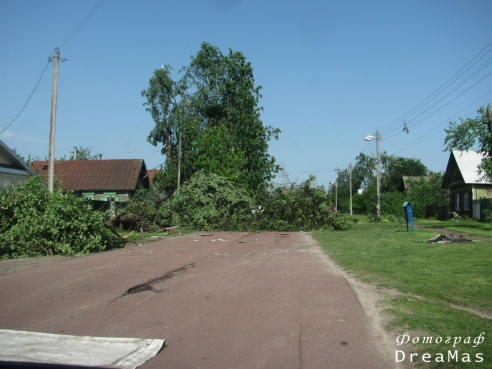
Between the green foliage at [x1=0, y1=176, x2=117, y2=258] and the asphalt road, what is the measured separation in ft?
9.32

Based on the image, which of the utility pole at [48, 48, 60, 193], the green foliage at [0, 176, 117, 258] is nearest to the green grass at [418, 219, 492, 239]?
the green foliage at [0, 176, 117, 258]

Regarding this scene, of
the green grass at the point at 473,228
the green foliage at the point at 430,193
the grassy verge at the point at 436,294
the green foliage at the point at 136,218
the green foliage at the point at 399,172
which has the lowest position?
the grassy verge at the point at 436,294

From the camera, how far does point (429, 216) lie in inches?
1909

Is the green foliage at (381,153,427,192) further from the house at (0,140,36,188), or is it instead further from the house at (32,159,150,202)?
the house at (0,140,36,188)

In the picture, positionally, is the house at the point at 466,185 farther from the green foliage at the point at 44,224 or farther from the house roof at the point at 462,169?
the green foliage at the point at 44,224

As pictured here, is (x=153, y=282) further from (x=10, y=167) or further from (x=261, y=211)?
(x=261, y=211)

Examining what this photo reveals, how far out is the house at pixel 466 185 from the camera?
1547 inches

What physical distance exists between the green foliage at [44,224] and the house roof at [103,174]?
2641cm

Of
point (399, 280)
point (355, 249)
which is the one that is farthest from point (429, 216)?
point (399, 280)

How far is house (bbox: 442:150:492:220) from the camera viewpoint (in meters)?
39.3

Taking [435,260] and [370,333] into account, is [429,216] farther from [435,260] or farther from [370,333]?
[370,333]

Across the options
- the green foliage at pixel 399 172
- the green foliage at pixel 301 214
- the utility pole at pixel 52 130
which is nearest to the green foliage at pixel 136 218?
the green foliage at pixel 301 214

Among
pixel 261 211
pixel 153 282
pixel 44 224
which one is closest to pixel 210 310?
pixel 153 282

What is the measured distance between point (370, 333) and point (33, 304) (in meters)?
5.46
